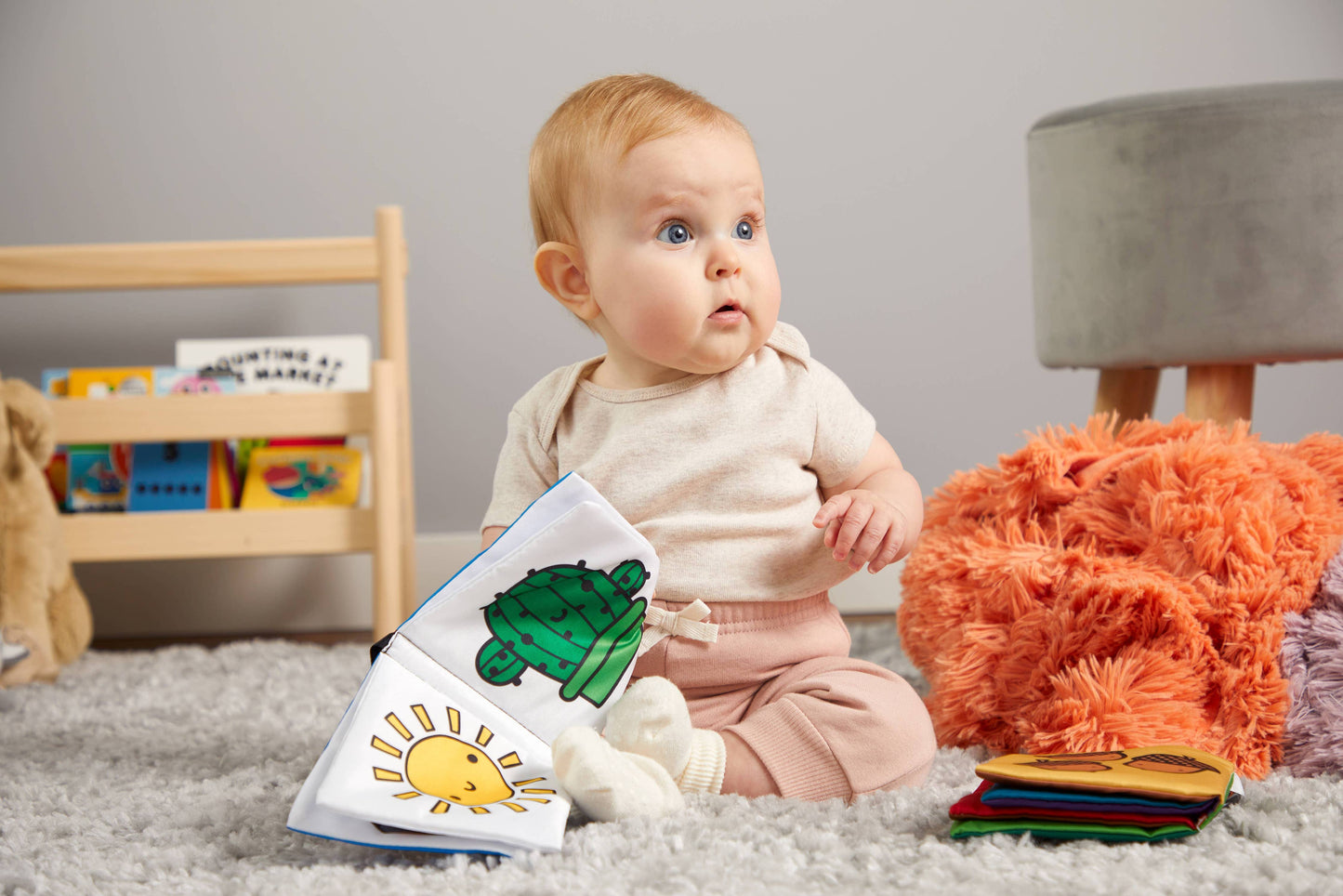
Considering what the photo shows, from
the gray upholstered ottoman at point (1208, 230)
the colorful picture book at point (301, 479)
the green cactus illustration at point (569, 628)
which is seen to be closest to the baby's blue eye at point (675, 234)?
the green cactus illustration at point (569, 628)

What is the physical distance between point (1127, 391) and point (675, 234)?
76 cm

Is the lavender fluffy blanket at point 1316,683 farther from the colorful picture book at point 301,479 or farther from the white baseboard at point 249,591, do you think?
the colorful picture book at point 301,479

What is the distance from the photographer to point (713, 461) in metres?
0.75

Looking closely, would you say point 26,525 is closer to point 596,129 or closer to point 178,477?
point 178,477

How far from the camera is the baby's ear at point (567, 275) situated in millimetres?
763

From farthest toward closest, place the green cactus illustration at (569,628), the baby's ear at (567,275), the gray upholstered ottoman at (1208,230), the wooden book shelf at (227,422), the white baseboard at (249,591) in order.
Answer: the white baseboard at (249,591)
the wooden book shelf at (227,422)
the gray upholstered ottoman at (1208,230)
the baby's ear at (567,275)
the green cactus illustration at (569,628)

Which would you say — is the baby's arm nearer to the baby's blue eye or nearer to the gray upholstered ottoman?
the baby's blue eye

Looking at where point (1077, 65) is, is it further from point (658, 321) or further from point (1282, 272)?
point (658, 321)

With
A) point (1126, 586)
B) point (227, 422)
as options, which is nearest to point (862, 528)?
point (1126, 586)

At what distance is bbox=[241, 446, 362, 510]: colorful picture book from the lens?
57.2 inches

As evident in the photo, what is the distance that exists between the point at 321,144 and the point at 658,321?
1.12 m

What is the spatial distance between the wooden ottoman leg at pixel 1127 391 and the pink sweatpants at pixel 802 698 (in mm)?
609

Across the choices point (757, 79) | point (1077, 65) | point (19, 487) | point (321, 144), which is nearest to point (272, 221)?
point (321, 144)

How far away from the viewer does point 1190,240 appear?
1.10 metres
